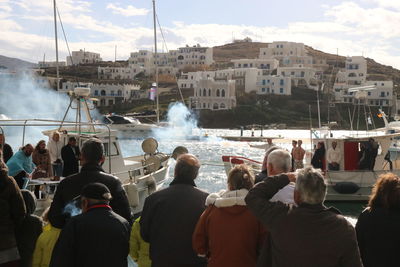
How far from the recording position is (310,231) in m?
3.84

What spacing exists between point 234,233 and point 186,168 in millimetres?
855

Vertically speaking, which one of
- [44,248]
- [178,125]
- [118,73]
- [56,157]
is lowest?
[178,125]

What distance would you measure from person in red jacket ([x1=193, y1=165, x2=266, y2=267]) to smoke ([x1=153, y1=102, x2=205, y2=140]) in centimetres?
6806

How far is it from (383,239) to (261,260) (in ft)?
3.91

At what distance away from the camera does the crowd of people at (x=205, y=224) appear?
3.86m

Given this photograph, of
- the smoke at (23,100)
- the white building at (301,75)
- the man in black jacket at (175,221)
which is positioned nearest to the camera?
the man in black jacket at (175,221)

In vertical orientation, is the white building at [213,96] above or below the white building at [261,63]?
below

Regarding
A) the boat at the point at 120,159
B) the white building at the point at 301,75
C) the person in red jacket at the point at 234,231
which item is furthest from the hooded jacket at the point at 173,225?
the white building at the point at 301,75

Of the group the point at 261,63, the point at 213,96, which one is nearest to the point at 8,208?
the point at 213,96

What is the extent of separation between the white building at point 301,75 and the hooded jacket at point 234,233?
12892 centimetres

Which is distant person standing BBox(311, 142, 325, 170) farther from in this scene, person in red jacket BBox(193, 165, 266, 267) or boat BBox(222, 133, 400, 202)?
person in red jacket BBox(193, 165, 266, 267)

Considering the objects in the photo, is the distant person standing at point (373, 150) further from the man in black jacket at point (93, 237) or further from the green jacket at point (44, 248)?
the man in black jacket at point (93, 237)

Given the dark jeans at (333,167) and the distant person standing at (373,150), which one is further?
the dark jeans at (333,167)

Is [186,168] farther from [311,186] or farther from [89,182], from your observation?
[311,186]
